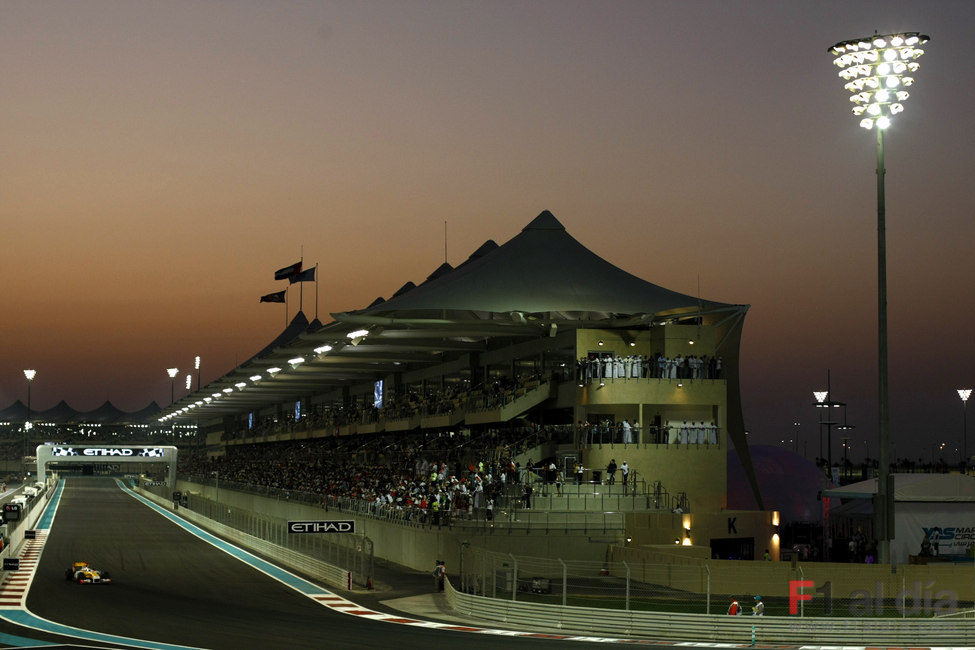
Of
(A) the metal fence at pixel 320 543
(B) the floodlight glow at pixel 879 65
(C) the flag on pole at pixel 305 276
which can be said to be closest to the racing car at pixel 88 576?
(A) the metal fence at pixel 320 543

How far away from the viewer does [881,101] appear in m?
22.7

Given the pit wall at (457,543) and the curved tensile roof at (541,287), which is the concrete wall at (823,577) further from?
the curved tensile roof at (541,287)

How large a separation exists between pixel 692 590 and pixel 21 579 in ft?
62.5

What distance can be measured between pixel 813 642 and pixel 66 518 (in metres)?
51.2

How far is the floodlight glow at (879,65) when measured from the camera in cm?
2278

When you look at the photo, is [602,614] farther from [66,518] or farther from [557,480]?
[66,518]

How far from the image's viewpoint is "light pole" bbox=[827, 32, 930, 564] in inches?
854

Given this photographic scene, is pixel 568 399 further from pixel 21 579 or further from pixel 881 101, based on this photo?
pixel 881 101

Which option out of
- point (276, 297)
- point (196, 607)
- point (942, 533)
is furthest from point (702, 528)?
point (276, 297)

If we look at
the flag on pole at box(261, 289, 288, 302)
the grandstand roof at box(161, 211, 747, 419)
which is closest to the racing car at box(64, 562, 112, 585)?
the grandstand roof at box(161, 211, 747, 419)

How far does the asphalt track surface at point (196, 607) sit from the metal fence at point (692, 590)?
2035 mm

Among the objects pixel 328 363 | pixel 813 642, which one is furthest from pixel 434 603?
pixel 328 363

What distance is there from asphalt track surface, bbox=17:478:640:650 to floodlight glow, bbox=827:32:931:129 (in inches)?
429

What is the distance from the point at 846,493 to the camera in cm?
3641
